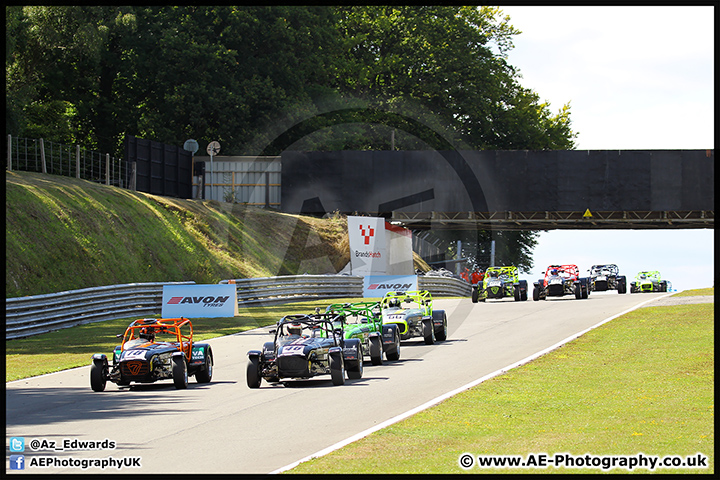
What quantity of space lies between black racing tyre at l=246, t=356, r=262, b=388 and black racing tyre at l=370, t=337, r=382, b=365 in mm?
3434

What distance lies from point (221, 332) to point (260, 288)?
29.6 feet

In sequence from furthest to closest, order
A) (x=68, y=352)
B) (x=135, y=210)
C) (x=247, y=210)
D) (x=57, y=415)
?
(x=247, y=210), (x=135, y=210), (x=68, y=352), (x=57, y=415)

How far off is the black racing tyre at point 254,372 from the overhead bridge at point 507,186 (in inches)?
1418

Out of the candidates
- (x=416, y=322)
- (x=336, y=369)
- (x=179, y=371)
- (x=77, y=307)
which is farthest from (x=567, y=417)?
(x=77, y=307)

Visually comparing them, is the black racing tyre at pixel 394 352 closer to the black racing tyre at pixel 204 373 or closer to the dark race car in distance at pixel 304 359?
the dark race car in distance at pixel 304 359

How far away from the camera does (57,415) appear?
12188 mm

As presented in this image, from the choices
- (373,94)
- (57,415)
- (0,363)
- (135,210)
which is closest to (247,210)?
(135,210)

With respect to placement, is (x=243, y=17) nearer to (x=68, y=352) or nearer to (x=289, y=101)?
(x=289, y=101)

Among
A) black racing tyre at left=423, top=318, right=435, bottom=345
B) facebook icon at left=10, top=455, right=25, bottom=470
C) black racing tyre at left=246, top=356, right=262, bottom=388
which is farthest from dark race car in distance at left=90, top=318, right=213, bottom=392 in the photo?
black racing tyre at left=423, top=318, right=435, bottom=345

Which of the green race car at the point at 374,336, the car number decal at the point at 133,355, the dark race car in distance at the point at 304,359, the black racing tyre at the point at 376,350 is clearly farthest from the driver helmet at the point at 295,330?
the car number decal at the point at 133,355

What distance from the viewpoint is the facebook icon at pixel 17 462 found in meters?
8.88

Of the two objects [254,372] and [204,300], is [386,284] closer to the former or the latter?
[204,300]

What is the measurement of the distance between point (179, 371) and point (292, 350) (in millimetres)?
2029

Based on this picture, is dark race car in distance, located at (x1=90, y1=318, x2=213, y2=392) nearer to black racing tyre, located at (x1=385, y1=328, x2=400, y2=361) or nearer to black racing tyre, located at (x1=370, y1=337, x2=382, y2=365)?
black racing tyre, located at (x1=370, y1=337, x2=382, y2=365)
